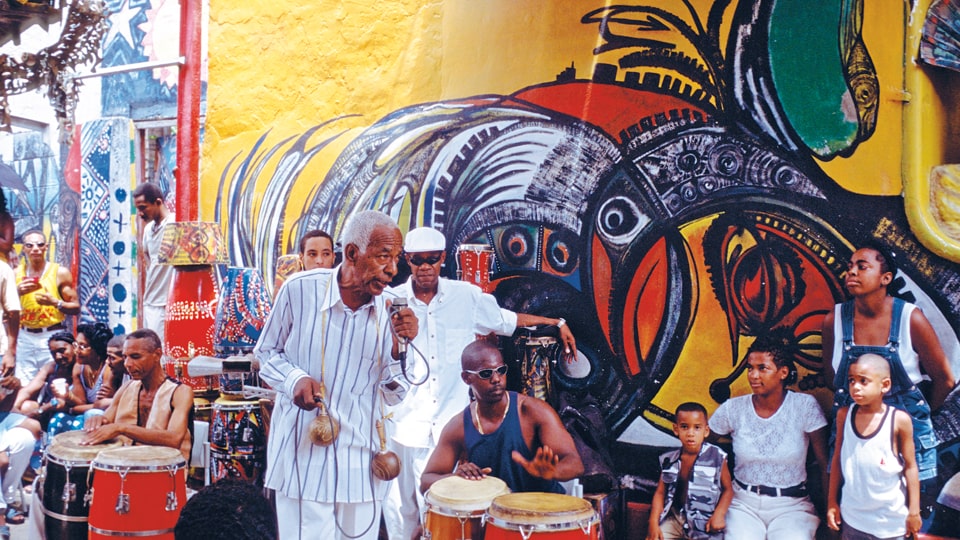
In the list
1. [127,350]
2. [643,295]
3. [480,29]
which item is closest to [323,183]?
[480,29]

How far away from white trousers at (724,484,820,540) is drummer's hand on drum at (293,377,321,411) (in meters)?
2.32

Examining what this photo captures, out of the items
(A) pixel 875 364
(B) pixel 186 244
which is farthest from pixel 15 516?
(A) pixel 875 364

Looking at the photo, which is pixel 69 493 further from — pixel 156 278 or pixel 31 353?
pixel 31 353

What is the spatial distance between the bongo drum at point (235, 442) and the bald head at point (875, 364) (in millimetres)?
3278

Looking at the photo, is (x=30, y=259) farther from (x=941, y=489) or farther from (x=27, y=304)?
(x=941, y=489)

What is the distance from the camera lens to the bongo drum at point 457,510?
4152mm

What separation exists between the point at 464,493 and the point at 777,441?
1.82m

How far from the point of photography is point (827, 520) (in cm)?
488

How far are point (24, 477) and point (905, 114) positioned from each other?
274 inches

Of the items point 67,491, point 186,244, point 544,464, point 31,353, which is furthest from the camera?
point 31,353

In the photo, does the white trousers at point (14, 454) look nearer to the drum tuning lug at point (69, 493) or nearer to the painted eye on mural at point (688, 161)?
the drum tuning lug at point (69, 493)

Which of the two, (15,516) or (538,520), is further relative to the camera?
(15,516)

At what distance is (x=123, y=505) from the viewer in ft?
16.3

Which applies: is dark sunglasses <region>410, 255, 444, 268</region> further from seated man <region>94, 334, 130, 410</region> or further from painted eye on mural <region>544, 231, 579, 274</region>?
seated man <region>94, 334, 130, 410</region>
